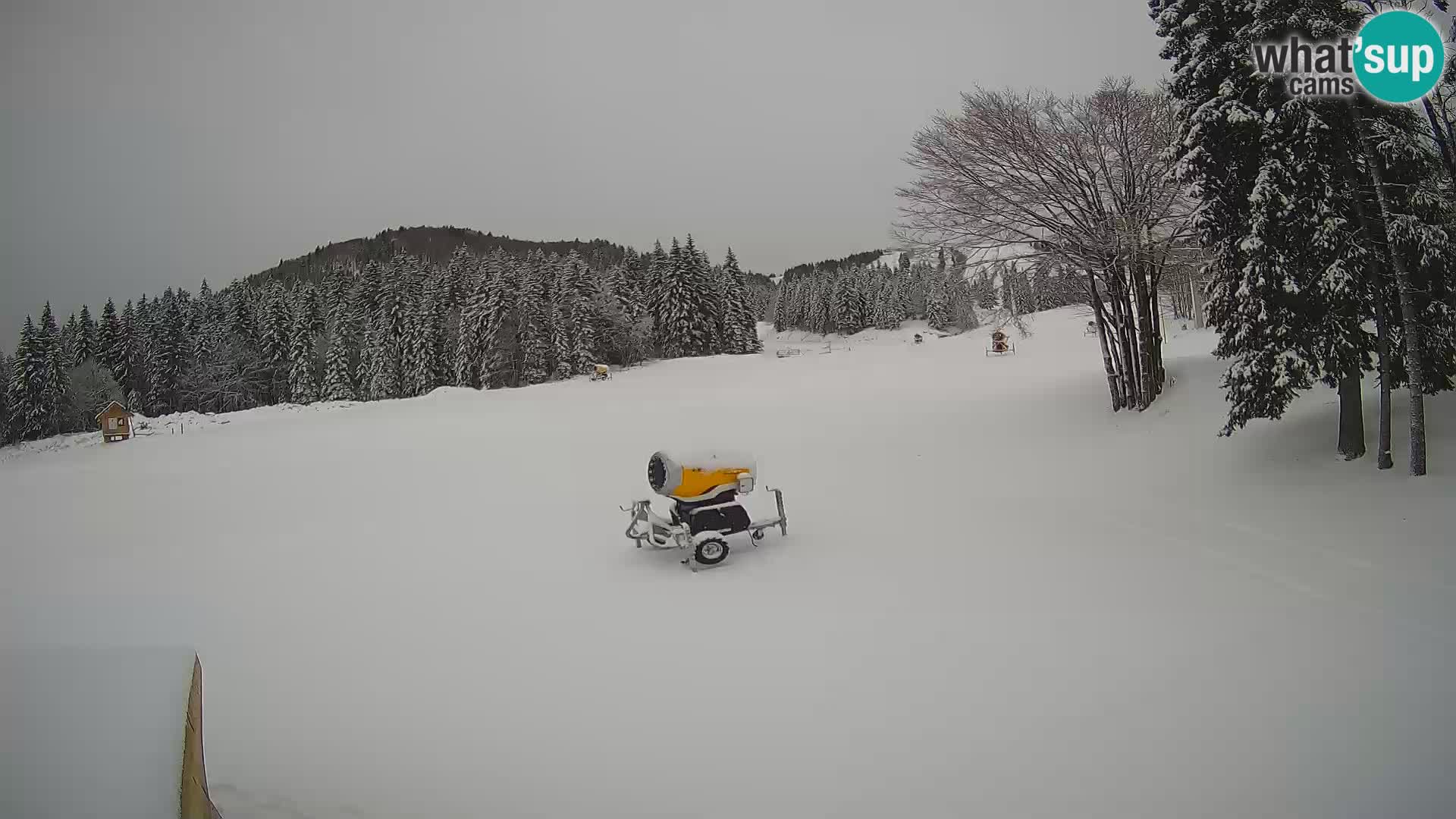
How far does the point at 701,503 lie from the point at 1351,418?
837 cm

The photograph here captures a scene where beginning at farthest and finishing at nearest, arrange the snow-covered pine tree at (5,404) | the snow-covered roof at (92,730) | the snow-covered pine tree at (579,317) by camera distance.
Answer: the snow-covered pine tree at (579,317)
the snow-covered pine tree at (5,404)
the snow-covered roof at (92,730)

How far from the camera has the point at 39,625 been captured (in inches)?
158

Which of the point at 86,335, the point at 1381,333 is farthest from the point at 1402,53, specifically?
the point at 86,335

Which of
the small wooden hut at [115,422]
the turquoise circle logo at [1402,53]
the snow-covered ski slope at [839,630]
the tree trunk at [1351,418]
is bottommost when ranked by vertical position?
the snow-covered ski slope at [839,630]

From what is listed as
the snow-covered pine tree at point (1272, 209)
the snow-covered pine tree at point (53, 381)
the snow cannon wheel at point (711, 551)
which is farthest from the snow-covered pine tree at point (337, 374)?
the snow-covered pine tree at point (1272, 209)

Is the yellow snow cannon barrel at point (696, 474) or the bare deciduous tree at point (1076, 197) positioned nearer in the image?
the yellow snow cannon barrel at point (696, 474)

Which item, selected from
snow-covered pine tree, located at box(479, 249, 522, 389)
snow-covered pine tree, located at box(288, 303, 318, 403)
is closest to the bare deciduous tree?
snow-covered pine tree, located at box(479, 249, 522, 389)

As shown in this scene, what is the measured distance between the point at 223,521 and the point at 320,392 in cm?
4085

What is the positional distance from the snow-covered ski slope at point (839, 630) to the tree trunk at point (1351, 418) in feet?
0.63

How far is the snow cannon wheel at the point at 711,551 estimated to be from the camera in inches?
276

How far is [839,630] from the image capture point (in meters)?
5.27

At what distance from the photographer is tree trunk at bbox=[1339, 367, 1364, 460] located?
766cm

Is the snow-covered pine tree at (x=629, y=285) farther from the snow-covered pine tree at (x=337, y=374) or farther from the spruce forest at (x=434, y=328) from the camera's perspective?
the snow-covered pine tree at (x=337, y=374)

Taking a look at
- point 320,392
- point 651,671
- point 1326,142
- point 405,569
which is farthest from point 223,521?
point 320,392
